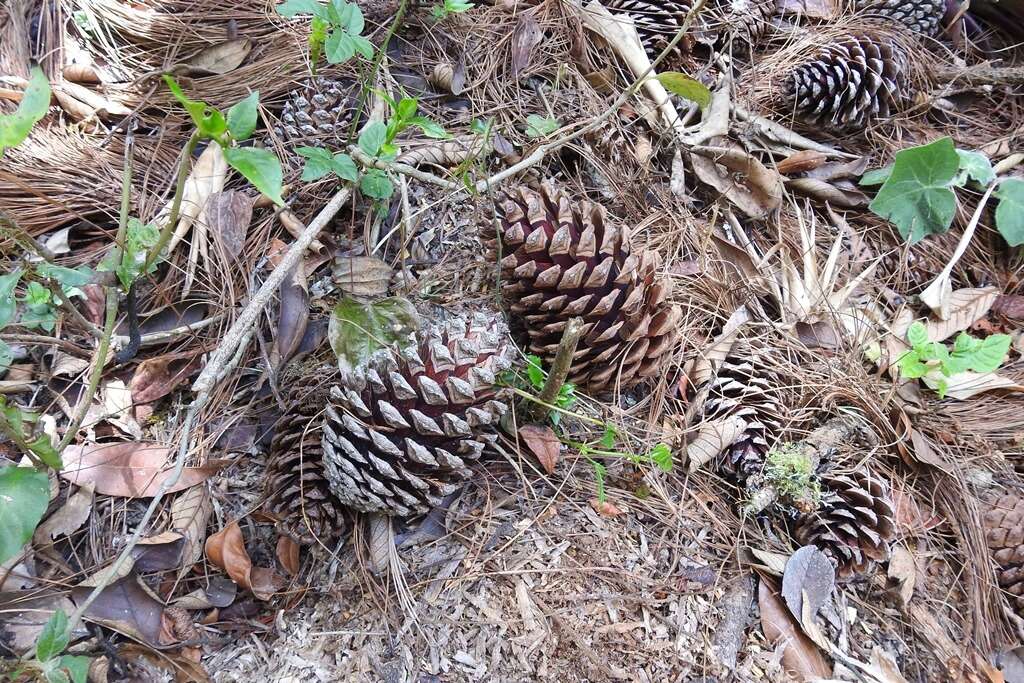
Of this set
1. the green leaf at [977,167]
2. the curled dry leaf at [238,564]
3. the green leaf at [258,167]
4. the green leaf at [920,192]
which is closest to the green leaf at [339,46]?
the green leaf at [258,167]

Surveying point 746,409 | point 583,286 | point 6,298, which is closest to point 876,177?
point 746,409

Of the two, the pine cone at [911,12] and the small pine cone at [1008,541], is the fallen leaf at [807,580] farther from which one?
the pine cone at [911,12]

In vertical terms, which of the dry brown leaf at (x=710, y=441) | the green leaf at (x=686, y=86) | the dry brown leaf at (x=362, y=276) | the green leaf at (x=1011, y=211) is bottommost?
the dry brown leaf at (x=710, y=441)

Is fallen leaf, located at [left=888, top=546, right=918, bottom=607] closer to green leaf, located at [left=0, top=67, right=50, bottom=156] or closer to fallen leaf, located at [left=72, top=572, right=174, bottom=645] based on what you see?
fallen leaf, located at [left=72, top=572, right=174, bottom=645]

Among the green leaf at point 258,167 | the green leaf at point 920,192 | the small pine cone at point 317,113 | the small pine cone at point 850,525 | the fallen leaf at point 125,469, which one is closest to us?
the green leaf at point 258,167

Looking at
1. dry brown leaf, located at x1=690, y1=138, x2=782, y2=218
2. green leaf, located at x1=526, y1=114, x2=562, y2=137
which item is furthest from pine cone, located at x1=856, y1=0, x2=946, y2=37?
green leaf, located at x1=526, y1=114, x2=562, y2=137

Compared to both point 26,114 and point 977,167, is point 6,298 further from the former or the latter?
point 977,167

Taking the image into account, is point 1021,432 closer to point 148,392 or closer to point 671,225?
point 671,225

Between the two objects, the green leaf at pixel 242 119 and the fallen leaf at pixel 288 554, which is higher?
the green leaf at pixel 242 119

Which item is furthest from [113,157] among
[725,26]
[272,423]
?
[725,26]
